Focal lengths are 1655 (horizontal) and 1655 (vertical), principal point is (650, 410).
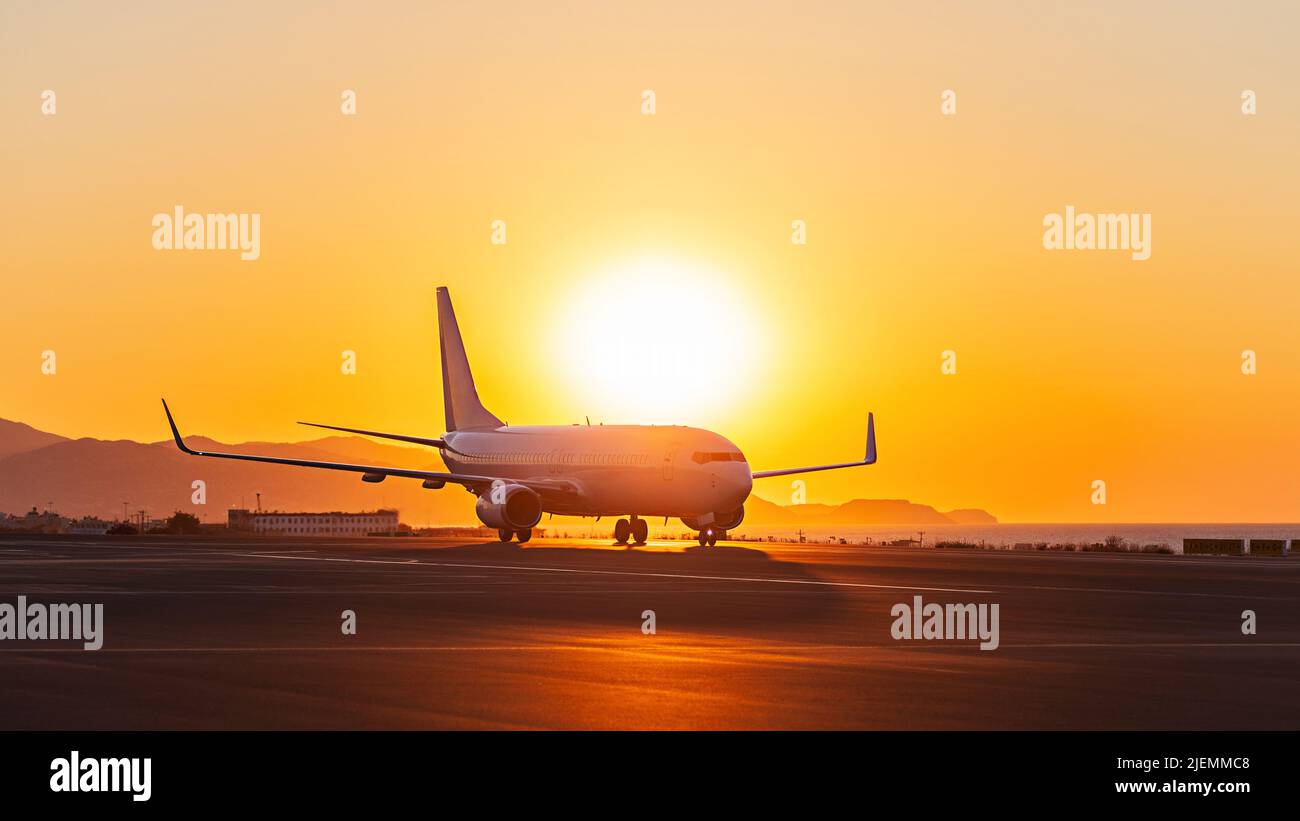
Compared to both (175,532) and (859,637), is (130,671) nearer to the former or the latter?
(859,637)

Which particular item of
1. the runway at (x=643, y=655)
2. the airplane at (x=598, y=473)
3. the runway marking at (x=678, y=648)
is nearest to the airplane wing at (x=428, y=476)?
the airplane at (x=598, y=473)

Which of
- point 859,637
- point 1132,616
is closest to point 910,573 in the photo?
point 1132,616

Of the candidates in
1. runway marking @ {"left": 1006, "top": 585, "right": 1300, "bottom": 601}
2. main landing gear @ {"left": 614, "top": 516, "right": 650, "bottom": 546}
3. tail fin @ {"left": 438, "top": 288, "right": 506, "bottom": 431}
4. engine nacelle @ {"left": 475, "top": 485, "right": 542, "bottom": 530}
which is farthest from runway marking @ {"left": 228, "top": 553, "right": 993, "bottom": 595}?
tail fin @ {"left": 438, "top": 288, "right": 506, "bottom": 431}

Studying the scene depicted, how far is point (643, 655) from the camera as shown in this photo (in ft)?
66.5

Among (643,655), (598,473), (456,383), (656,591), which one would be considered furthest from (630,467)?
(643,655)

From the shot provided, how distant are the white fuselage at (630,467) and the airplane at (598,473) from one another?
0.04 metres

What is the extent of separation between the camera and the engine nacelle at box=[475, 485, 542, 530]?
67250 mm

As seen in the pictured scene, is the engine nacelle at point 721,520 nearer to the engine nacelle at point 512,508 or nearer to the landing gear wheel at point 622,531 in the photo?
the landing gear wheel at point 622,531

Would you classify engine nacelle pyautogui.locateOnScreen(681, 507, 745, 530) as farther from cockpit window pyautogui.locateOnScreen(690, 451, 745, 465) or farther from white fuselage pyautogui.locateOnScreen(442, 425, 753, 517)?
cockpit window pyautogui.locateOnScreen(690, 451, 745, 465)

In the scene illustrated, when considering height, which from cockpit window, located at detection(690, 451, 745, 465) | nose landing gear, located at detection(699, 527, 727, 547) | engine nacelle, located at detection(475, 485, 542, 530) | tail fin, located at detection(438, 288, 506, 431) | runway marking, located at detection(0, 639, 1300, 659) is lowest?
runway marking, located at detection(0, 639, 1300, 659)

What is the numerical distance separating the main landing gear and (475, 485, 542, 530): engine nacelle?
10.9ft

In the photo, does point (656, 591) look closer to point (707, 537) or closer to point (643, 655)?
point (643, 655)

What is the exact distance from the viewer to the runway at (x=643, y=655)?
583 inches
